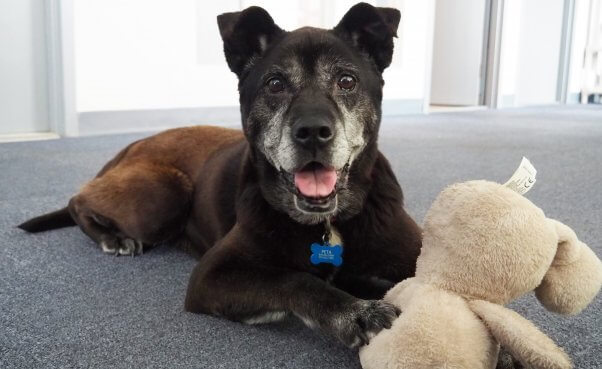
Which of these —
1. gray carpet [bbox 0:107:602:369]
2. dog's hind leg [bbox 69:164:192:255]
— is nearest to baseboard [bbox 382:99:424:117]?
gray carpet [bbox 0:107:602:369]

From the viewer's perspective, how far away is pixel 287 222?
166 centimetres

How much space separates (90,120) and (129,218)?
3.63 m

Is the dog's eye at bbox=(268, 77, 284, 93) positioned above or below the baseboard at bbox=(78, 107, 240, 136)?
above

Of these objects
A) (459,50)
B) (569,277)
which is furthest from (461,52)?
(569,277)

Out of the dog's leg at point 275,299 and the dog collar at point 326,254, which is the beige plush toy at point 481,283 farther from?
the dog collar at point 326,254

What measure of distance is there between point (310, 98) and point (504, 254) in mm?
693

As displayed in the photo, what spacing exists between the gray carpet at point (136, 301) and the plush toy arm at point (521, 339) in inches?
12.9

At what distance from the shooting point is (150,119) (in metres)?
5.95

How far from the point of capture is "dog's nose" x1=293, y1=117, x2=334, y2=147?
152 centimetres

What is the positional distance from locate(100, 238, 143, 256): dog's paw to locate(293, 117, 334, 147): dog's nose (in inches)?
39.6

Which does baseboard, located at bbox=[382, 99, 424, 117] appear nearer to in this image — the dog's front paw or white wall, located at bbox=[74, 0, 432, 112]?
white wall, located at bbox=[74, 0, 432, 112]

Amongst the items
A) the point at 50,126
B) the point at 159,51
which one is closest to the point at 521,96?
the point at 159,51

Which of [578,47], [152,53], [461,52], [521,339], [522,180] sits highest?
[578,47]

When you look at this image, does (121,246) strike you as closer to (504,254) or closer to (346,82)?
(346,82)
